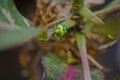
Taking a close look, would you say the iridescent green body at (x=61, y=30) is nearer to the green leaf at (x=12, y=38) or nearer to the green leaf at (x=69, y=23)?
the green leaf at (x=69, y=23)

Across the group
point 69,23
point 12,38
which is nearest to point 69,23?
point 69,23

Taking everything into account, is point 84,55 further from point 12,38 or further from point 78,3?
point 12,38

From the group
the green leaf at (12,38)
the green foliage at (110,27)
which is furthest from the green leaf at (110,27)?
the green leaf at (12,38)

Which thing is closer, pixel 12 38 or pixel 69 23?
pixel 12 38

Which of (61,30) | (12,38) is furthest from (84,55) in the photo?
(12,38)

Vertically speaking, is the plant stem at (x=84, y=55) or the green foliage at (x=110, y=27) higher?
the green foliage at (x=110, y=27)

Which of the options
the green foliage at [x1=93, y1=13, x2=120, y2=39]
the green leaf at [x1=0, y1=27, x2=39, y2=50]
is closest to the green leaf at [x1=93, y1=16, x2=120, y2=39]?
the green foliage at [x1=93, y1=13, x2=120, y2=39]

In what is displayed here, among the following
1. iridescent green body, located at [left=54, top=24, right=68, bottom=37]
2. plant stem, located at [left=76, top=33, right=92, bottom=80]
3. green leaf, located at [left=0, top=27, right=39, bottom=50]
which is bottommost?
plant stem, located at [left=76, top=33, right=92, bottom=80]

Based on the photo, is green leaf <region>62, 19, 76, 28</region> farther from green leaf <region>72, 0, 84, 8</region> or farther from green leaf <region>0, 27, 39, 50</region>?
green leaf <region>0, 27, 39, 50</region>
